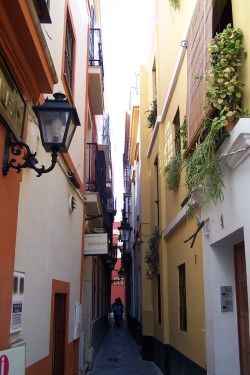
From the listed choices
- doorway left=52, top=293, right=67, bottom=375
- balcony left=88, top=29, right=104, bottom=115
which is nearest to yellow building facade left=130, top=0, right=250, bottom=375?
balcony left=88, top=29, right=104, bottom=115

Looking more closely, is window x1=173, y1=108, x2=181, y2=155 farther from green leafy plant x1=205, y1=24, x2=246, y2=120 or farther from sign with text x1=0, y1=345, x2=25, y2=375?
sign with text x1=0, y1=345, x2=25, y2=375

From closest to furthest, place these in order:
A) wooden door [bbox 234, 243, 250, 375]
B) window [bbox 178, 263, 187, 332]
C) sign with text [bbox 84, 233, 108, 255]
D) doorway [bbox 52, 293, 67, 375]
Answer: wooden door [bbox 234, 243, 250, 375] < doorway [bbox 52, 293, 67, 375] < window [bbox 178, 263, 187, 332] < sign with text [bbox 84, 233, 108, 255]

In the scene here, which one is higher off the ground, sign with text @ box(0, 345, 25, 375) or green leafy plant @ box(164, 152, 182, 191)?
green leafy plant @ box(164, 152, 182, 191)

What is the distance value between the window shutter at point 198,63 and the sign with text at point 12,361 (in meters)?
3.35

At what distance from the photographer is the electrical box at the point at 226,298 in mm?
5973

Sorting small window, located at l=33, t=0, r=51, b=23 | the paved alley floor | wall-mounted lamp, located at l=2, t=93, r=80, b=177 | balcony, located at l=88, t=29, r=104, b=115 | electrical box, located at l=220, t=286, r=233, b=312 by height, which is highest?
balcony, located at l=88, t=29, r=104, b=115

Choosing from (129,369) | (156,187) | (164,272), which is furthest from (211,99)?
(129,369)

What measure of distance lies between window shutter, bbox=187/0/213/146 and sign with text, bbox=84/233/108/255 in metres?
4.12

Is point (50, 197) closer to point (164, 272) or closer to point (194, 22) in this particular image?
point (194, 22)

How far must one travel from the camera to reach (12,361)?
11.8ft

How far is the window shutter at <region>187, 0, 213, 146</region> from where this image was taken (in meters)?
5.95

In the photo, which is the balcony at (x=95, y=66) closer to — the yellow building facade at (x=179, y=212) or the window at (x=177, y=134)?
the yellow building facade at (x=179, y=212)

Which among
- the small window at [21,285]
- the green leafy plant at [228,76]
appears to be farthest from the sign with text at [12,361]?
the green leafy plant at [228,76]

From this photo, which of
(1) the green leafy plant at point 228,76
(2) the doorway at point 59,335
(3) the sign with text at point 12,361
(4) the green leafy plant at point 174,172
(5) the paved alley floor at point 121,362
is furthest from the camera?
(5) the paved alley floor at point 121,362
